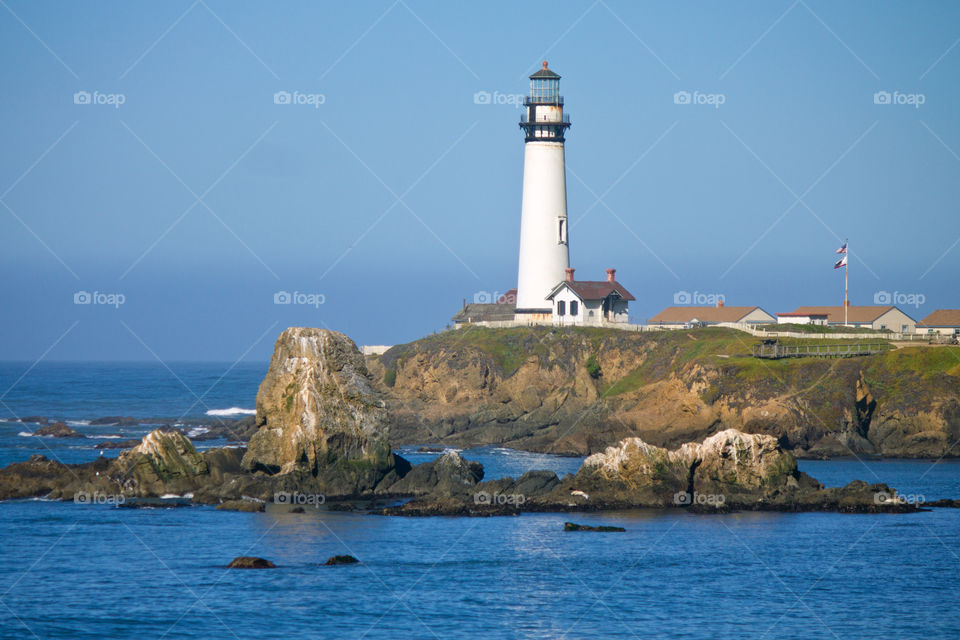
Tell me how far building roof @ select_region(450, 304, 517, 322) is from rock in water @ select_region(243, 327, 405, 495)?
4696 cm

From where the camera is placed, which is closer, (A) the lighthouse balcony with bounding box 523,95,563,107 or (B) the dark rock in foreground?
(B) the dark rock in foreground

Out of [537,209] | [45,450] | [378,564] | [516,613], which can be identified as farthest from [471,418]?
[516,613]

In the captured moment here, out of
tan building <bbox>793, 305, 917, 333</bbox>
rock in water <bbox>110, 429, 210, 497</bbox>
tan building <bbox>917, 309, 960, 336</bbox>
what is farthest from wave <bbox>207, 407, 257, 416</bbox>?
tan building <bbox>917, 309, 960, 336</bbox>

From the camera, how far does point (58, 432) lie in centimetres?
8469

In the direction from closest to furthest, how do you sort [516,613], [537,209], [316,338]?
[516,613], [316,338], [537,209]

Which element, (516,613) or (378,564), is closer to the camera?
(516,613)

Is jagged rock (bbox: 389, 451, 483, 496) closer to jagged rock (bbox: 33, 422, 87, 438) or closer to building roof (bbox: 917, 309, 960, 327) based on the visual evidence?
jagged rock (bbox: 33, 422, 87, 438)

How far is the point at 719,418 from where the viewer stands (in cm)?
7075

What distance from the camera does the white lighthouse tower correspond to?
8669cm

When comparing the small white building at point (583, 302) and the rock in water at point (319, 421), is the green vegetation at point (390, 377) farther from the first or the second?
the rock in water at point (319, 421)

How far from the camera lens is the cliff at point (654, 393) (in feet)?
226

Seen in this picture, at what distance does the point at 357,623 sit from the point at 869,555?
17.9 metres

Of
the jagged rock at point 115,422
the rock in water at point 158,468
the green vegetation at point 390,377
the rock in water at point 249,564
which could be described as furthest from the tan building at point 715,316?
the rock in water at point 249,564

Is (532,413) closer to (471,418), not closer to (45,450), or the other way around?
(471,418)
